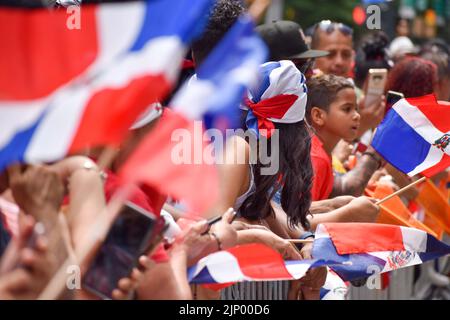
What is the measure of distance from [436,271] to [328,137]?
3327 mm

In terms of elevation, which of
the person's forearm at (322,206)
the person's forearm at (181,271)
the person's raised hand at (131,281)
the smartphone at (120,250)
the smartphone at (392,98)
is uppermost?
the smartphone at (120,250)

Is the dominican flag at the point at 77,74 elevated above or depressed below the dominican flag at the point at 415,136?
above

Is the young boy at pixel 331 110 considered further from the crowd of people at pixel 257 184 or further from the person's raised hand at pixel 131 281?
the person's raised hand at pixel 131 281

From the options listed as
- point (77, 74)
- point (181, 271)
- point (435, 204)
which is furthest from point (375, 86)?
point (77, 74)

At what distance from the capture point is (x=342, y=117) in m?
7.23

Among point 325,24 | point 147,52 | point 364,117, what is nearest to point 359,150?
point 364,117

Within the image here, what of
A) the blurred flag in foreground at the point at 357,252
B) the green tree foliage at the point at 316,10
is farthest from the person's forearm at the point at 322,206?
the green tree foliage at the point at 316,10

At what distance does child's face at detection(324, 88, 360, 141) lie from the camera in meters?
7.24

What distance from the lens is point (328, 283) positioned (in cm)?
629

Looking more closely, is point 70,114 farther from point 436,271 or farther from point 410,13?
point 410,13

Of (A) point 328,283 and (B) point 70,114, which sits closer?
(B) point 70,114

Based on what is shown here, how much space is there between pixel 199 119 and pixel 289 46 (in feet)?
10.8

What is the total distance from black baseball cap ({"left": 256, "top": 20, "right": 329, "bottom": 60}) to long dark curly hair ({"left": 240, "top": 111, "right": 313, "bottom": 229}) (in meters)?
1.15

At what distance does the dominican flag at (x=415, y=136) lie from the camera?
6879 mm
